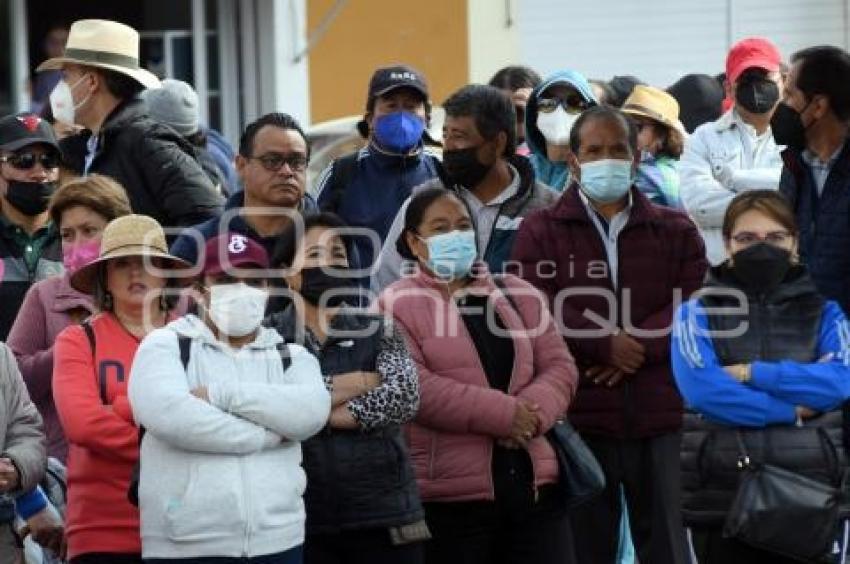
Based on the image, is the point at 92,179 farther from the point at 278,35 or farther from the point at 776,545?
the point at 278,35

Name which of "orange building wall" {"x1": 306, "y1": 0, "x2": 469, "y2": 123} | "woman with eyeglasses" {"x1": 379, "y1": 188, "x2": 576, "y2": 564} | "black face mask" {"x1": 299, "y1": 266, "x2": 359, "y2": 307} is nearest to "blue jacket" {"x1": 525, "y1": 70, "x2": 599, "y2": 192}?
"woman with eyeglasses" {"x1": 379, "y1": 188, "x2": 576, "y2": 564}

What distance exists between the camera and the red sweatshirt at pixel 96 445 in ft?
25.2

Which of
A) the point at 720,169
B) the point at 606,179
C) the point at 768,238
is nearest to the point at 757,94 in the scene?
the point at 720,169

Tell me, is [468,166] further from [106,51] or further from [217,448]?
[217,448]

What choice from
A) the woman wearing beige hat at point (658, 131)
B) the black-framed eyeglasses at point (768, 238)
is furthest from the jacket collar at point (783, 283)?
the woman wearing beige hat at point (658, 131)

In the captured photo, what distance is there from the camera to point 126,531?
25.3 feet

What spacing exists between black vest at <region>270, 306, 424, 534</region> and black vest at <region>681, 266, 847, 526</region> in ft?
3.30

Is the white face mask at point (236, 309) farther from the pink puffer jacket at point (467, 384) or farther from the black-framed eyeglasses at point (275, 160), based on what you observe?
the black-framed eyeglasses at point (275, 160)

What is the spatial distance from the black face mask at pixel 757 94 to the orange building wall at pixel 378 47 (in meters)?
6.66

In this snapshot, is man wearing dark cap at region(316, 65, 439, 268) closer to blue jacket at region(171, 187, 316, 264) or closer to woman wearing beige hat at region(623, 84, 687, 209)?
blue jacket at region(171, 187, 316, 264)

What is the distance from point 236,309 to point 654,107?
4.52m

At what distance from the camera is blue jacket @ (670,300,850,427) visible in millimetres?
7820

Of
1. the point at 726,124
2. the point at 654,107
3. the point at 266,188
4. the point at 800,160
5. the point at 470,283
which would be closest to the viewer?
the point at 470,283

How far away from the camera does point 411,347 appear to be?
8.14 meters
